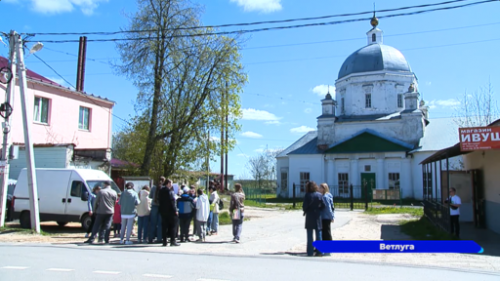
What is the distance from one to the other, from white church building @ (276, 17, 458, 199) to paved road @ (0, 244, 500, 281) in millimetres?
Result: 30769

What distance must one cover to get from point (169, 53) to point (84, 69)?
1343 centimetres

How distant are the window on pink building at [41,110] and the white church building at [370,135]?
81.0 ft

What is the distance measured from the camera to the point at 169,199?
11.4 m

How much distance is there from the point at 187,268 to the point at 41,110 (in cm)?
1892

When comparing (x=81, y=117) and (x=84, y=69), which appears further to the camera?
(x=84, y=69)

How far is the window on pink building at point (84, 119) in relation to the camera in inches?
1022

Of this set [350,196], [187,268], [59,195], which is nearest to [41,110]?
[59,195]

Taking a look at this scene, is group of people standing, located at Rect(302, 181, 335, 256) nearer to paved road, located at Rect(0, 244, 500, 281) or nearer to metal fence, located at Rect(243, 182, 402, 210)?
paved road, located at Rect(0, 244, 500, 281)

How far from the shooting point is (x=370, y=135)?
132 feet

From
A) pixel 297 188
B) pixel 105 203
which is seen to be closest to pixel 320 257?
pixel 105 203

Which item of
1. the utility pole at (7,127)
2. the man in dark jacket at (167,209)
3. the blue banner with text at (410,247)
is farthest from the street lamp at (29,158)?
the blue banner with text at (410,247)

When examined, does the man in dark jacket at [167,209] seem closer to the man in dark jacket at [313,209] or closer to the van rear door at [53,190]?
the man in dark jacket at [313,209]

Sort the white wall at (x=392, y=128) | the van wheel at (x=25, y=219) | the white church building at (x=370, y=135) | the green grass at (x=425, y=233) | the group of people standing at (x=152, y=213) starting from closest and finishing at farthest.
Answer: the group of people standing at (x=152, y=213)
the green grass at (x=425, y=233)
the van wheel at (x=25, y=219)
the white church building at (x=370, y=135)
the white wall at (x=392, y=128)

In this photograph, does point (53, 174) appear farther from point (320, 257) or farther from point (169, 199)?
point (320, 257)
